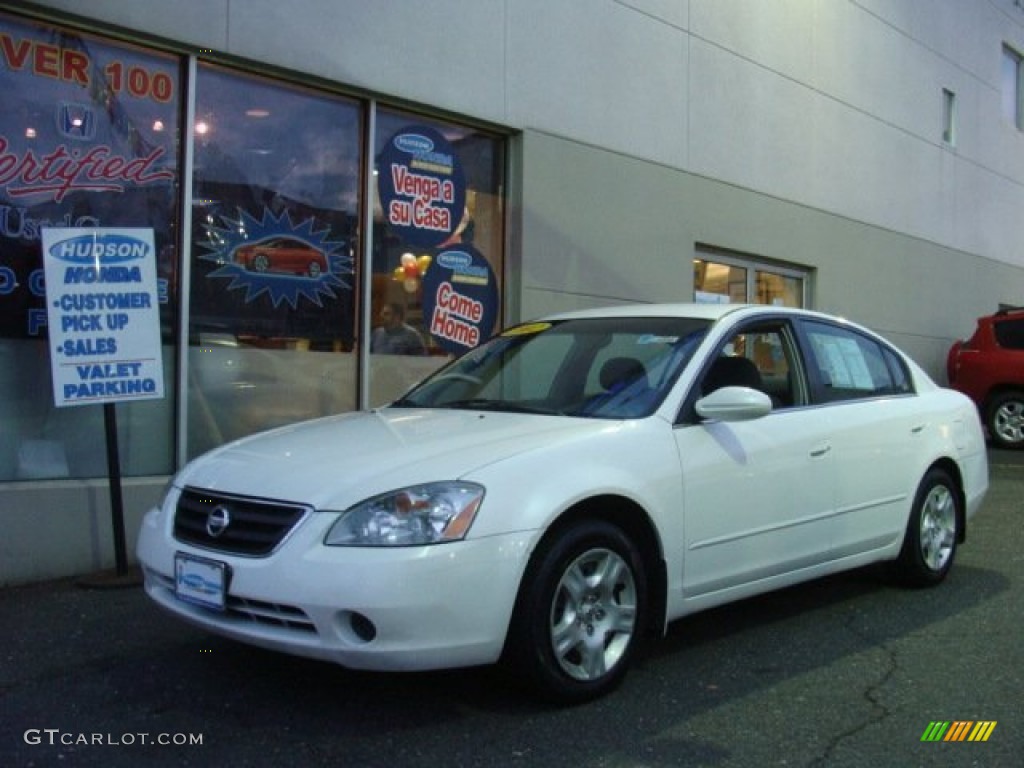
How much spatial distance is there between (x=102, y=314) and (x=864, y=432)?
411 cm

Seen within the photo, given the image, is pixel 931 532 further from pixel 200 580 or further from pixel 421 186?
pixel 421 186

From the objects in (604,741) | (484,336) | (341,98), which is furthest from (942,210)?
(604,741)

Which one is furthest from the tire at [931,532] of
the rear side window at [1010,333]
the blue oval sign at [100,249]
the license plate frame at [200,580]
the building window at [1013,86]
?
the building window at [1013,86]

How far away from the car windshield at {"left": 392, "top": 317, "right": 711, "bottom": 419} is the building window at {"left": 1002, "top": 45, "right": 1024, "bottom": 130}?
14.1m

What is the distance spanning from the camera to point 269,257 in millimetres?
7066

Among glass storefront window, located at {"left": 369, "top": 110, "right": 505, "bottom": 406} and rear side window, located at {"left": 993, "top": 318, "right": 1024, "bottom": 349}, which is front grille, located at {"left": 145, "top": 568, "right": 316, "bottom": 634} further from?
rear side window, located at {"left": 993, "top": 318, "right": 1024, "bottom": 349}

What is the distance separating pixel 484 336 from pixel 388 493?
17.1 feet

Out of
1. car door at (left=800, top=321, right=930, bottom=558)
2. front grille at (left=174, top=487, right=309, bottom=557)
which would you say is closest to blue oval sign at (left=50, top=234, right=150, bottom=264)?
front grille at (left=174, top=487, right=309, bottom=557)

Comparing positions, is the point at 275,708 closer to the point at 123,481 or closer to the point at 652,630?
the point at 652,630

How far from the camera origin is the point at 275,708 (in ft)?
12.2

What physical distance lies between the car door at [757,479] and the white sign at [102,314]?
3237mm
